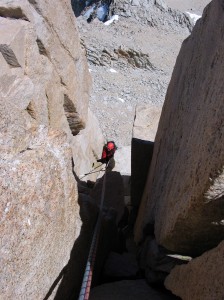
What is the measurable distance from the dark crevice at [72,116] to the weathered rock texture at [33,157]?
54 centimetres

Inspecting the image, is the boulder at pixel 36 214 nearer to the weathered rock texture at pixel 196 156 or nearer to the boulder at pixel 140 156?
the weathered rock texture at pixel 196 156

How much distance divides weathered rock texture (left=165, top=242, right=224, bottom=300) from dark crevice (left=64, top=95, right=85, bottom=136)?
4.52m

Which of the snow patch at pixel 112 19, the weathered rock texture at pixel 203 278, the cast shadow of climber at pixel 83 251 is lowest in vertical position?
the snow patch at pixel 112 19

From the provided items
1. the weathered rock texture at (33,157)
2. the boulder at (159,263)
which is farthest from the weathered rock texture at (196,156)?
the weathered rock texture at (33,157)

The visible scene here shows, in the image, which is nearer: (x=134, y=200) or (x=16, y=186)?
(x=16, y=186)

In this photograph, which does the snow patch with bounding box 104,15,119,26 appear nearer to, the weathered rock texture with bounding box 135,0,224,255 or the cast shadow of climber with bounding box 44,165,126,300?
the weathered rock texture with bounding box 135,0,224,255

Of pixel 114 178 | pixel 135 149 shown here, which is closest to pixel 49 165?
pixel 135 149

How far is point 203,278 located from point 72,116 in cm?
525

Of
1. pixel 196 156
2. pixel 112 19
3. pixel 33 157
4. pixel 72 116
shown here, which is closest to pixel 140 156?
pixel 72 116

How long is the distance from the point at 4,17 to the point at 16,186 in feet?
12.1

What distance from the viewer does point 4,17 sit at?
5645 millimetres

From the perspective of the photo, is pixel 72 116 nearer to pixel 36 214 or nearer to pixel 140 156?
pixel 140 156

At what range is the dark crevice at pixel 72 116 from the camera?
7373 millimetres

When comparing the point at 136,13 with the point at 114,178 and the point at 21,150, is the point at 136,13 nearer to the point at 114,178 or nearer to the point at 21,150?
the point at 114,178
